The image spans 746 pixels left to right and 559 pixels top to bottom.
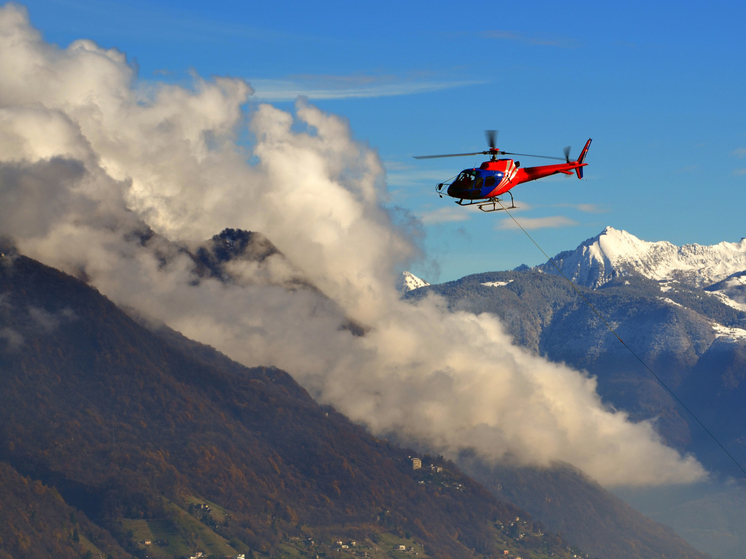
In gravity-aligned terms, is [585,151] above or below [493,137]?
above

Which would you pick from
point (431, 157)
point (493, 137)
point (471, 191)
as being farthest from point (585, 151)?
point (431, 157)

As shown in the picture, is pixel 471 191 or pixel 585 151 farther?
pixel 585 151

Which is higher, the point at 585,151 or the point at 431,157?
the point at 585,151

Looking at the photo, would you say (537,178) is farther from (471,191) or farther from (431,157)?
(431,157)

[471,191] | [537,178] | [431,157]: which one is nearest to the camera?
[431,157]

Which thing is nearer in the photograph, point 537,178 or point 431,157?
point 431,157

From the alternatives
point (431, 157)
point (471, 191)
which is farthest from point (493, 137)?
point (431, 157)

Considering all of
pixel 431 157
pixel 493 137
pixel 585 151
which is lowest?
pixel 431 157

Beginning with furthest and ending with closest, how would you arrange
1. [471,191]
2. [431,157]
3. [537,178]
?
[537,178] → [471,191] → [431,157]

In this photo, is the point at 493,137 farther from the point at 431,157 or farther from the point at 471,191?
the point at 431,157
